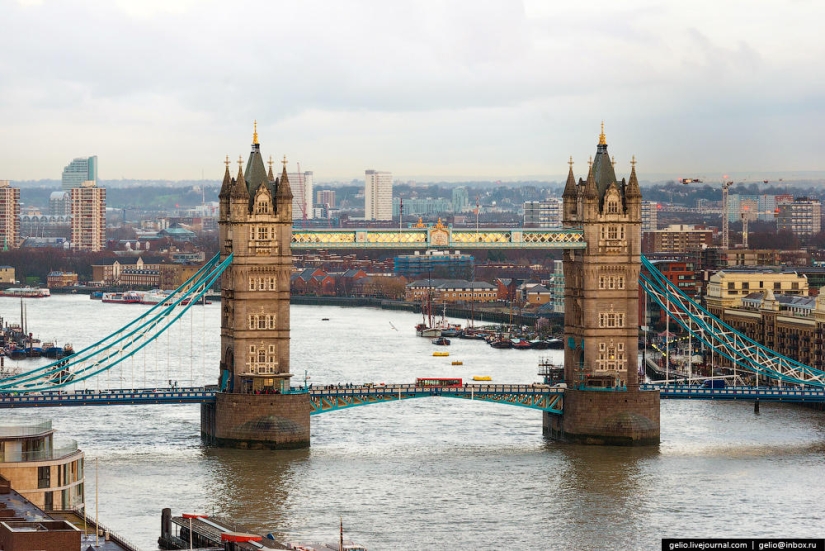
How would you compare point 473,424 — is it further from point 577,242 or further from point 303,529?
point 303,529

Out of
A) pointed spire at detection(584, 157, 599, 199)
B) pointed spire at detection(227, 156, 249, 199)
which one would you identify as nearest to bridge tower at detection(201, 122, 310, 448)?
pointed spire at detection(227, 156, 249, 199)

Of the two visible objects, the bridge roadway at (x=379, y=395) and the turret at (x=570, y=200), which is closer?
the bridge roadway at (x=379, y=395)

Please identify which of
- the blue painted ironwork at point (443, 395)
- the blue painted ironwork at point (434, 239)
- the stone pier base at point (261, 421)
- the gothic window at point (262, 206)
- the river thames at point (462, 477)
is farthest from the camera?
the blue painted ironwork at point (434, 239)

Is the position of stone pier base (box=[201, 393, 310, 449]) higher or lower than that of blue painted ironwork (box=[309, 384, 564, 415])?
lower

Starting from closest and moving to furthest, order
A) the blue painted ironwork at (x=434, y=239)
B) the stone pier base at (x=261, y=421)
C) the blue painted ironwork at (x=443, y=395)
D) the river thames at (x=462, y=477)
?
the river thames at (x=462, y=477) < the stone pier base at (x=261, y=421) < the blue painted ironwork at (x=443, y=395) < the blue painted ironwork at (x=434, y=239)

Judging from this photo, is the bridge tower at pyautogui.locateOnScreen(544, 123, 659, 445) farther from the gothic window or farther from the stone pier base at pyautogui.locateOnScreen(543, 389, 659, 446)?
the gothic window

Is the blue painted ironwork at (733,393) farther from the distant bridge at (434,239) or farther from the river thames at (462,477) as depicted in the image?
the distant bridge at (434,239)

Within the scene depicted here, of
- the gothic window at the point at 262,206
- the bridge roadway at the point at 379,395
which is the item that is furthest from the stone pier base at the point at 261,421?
Result: the gothic window at the point at 262,206
